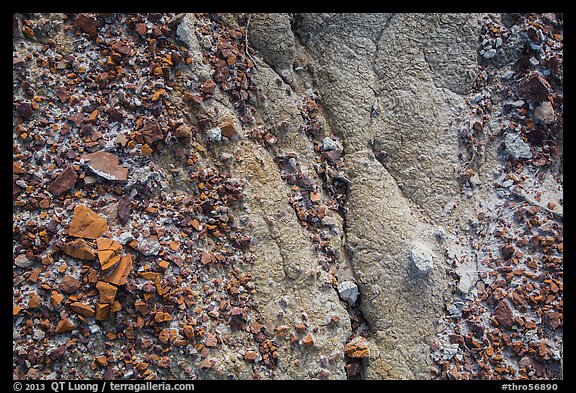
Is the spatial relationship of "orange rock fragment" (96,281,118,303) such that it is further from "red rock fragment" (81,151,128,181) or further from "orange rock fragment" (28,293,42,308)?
"red rock fragment" (81,151,128,181)

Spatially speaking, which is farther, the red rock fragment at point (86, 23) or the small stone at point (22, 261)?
the red rock fragment at point (86, 23)

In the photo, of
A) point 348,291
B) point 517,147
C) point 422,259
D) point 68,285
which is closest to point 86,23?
point 68,285

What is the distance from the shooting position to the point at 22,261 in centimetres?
300

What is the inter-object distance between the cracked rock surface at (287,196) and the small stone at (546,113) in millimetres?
29

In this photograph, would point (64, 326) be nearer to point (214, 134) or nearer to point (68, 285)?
point (68, 285)

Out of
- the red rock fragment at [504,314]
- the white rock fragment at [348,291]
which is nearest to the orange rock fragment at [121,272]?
the white rock fragment at [348,291]

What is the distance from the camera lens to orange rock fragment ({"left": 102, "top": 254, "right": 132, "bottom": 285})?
3.02 metres

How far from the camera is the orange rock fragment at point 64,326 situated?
295cm

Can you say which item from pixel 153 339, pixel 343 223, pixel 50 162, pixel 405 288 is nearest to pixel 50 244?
pixel 50 162

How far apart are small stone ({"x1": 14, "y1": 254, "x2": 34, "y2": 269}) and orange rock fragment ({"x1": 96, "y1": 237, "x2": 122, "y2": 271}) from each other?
526 millimetres

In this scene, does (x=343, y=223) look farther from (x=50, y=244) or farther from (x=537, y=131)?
(x=50, y=244)

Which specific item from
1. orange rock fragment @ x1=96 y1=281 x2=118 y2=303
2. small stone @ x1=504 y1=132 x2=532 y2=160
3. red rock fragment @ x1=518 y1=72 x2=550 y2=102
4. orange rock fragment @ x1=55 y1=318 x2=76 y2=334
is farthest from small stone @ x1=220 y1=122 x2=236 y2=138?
red rock fragment @ x1=518 y1=72 x2=550 y2=102

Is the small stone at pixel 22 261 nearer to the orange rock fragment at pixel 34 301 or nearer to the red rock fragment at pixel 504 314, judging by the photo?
the orange rock fragment at pixel 34 301

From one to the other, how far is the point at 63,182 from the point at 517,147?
405 centimetres
